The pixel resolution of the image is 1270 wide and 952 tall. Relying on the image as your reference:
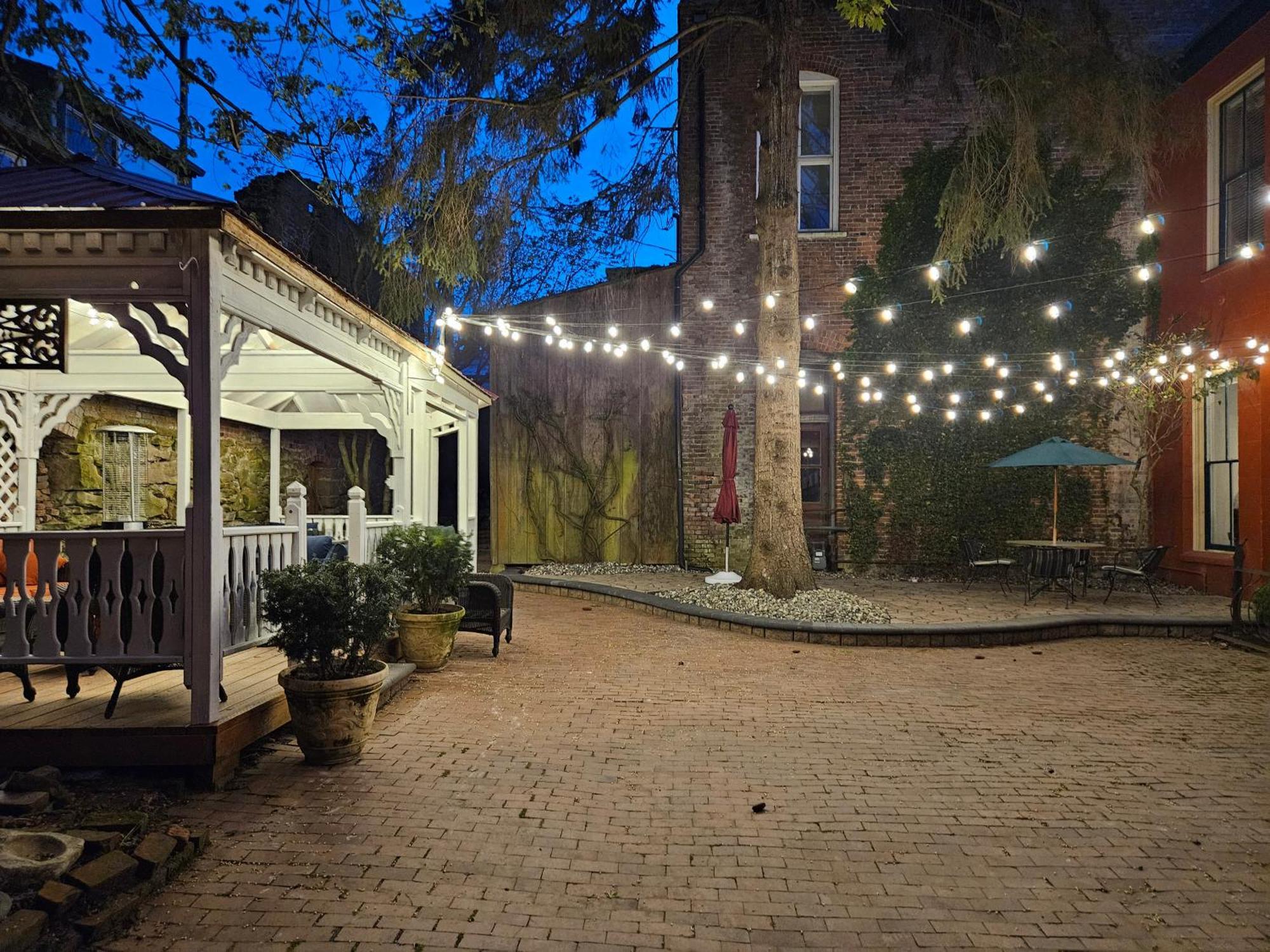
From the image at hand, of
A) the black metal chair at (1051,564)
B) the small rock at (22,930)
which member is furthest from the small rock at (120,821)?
the black metal chair at (1051,564)

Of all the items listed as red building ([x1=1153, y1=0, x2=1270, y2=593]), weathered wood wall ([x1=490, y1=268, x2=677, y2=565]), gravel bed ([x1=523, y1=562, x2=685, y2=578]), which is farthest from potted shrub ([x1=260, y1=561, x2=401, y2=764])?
red building ([x1=1153, y1=0, x2=1270, y2=593])

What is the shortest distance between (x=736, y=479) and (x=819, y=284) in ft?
10.7

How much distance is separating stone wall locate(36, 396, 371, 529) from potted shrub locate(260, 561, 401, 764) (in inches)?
188

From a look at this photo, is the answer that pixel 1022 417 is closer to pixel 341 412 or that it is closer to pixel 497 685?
pixel 497 685

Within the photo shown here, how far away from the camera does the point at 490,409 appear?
12.8 m

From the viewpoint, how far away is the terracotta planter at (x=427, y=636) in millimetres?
5949

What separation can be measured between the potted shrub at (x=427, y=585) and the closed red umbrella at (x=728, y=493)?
4.70 metres

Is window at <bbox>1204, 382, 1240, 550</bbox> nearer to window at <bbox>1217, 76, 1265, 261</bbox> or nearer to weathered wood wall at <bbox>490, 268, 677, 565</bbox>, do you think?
window at <bbox>1217, 76, 1265, 261</bbox>

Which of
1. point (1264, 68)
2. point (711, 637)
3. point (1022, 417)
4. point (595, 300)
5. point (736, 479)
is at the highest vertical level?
point (1264, 68)

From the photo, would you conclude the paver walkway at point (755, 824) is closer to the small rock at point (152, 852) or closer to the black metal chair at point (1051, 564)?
the small rock at point (152, 852)

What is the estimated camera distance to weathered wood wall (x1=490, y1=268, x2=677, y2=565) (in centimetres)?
1236

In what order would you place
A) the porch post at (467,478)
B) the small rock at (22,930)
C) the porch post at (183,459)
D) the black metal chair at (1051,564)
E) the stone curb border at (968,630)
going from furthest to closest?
the porch post at (467,478), the black metal chair at (1051,564), the porch post at (183,459), the stone curb border at (968,630), the small rock at (22,930)

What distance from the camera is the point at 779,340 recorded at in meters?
8.88

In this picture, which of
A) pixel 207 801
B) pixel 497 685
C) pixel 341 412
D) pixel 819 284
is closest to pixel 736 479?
pixel 819 284
